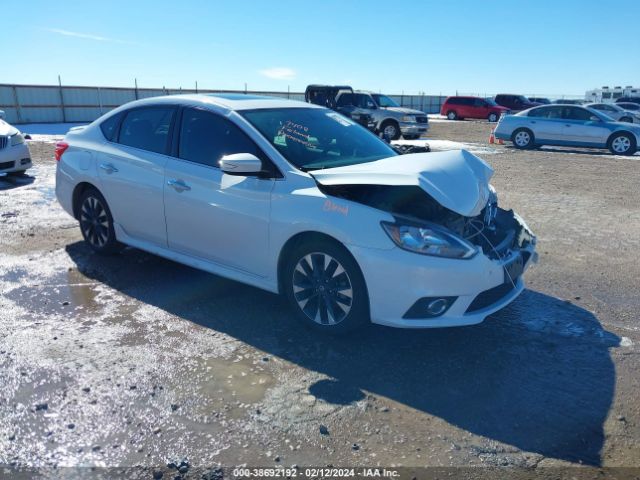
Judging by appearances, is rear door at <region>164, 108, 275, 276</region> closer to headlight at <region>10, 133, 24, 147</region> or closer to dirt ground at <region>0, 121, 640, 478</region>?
dirt ground at <region>0, 121, 640, 478</region>

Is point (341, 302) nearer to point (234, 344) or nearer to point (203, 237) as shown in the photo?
point (234, 344)

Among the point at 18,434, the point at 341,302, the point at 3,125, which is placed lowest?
the point at 18,434

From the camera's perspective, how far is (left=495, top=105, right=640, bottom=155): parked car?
644 inches

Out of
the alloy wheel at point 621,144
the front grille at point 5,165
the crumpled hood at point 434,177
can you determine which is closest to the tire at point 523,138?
the alloy wheel at point 621,144

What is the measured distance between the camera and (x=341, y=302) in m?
3.84

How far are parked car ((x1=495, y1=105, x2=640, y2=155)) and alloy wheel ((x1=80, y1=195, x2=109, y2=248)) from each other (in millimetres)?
15270

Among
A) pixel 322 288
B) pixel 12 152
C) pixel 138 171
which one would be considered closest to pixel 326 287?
pixel 322 288

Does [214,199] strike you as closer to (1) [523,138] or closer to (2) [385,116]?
(1) [523,138]

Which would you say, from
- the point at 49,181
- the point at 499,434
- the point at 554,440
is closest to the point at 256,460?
the point at 499,434

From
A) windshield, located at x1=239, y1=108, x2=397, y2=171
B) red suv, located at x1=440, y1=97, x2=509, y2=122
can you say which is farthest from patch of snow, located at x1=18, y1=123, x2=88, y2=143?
red suv, located at x1=440, y1=97, x2=509, y2=122

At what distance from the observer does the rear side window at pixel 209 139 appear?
Result: 436 cm

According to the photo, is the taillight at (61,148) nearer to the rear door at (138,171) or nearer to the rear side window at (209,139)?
the rear door at (138,171)

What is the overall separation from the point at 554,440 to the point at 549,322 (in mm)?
1600

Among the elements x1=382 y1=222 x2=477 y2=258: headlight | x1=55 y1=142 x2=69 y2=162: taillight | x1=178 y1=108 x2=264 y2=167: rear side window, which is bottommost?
x1=382 y1=222 x2=477 y2=258: headlight
